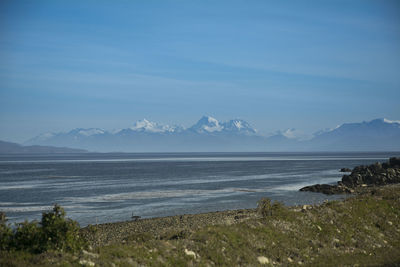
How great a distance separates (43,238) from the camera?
1725 cm

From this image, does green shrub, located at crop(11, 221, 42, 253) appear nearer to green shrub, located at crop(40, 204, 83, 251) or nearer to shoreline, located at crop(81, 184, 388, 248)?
green shrub, located at crop(40, 204, 83, 251)

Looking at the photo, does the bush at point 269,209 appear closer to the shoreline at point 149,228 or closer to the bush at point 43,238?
the shoreline at point 149,228

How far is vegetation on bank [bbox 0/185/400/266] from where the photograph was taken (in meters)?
17.2

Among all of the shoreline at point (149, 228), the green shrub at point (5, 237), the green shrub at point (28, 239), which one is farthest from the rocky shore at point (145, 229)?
the green shrub at point (5, 237)

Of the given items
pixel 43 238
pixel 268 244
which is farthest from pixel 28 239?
pixel 268 244

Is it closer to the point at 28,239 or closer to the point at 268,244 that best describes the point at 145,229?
the point at 268,244

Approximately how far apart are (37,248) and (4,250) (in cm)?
120

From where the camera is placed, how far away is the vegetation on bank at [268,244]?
56.4 feet

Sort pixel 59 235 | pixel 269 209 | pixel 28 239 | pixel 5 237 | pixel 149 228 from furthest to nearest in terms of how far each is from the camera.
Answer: pixel 149 228
pixel 269 209
pixel 59 235
pixel 28 239
pixel 5 237

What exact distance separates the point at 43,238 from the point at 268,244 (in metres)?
11.2

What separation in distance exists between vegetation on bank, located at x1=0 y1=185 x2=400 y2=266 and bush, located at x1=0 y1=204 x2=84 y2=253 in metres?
0.26

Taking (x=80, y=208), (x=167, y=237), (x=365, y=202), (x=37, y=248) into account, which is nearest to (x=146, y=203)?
(x=80, y=208)

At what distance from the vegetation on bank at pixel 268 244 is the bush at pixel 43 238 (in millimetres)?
256

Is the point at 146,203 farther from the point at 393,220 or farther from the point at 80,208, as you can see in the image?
the point at 393,220
